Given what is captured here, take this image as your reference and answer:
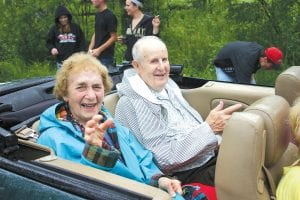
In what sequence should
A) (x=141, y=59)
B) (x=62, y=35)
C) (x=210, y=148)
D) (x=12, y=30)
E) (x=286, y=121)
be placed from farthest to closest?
(x=12, y=30), (x=62, y=35), (x=141, y=59), (x=210, y=148), (x=286, y=121)

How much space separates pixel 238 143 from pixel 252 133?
7cm

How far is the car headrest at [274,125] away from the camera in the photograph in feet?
7.01

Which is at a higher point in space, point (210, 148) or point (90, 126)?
point (90, 126)

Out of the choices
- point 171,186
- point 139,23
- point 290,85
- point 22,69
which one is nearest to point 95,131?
point 171,186

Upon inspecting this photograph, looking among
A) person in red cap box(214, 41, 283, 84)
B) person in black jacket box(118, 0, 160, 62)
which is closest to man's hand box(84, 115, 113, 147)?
person in red cap box(214, 41, 283, 84)

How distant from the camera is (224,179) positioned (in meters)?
2.10

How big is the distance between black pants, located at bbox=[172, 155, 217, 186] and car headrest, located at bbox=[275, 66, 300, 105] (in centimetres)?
63

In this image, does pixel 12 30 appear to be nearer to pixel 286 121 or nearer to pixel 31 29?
pixel 31 29

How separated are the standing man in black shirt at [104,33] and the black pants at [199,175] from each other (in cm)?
333

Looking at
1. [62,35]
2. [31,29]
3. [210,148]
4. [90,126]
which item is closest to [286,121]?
[210,148]

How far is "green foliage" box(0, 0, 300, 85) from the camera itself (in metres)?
7.03

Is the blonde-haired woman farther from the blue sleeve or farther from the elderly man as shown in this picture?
the blue sleeve

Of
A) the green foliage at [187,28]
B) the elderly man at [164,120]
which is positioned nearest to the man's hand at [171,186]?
the elderly man at [164,120]

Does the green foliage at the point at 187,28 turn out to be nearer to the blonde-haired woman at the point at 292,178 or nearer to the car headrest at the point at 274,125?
the car headrest at the point at 274,125
